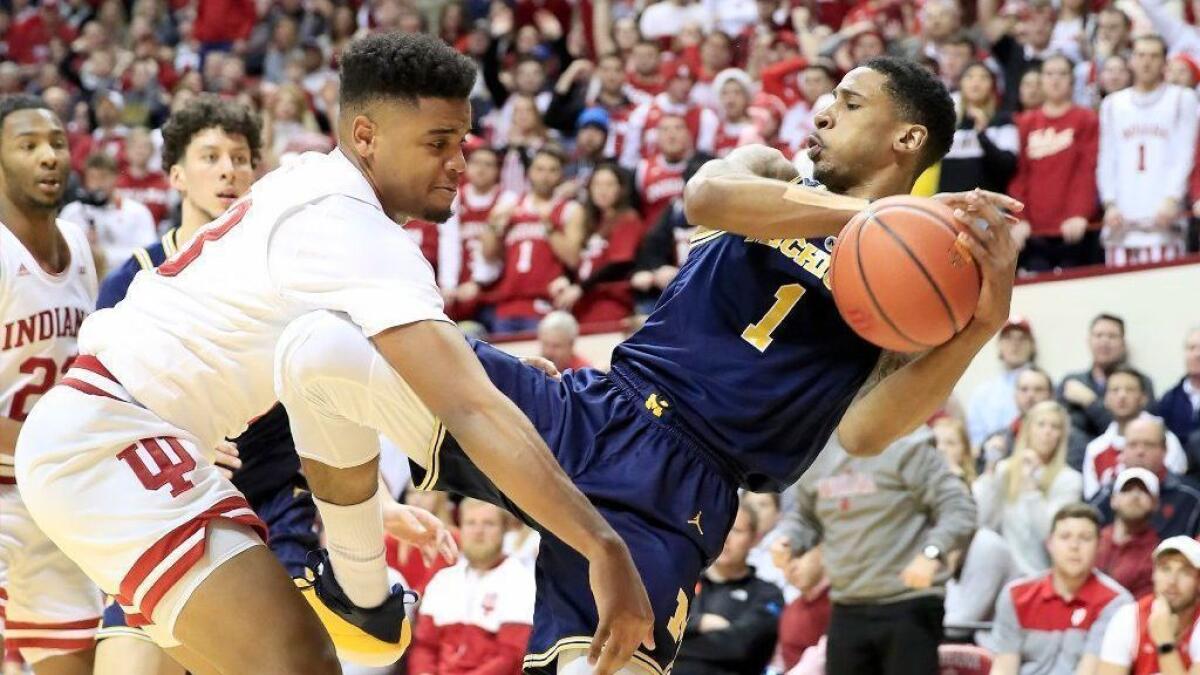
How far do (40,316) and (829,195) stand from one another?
127 inches

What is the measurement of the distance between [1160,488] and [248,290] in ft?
20.2

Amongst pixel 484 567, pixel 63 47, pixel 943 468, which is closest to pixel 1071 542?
pixel 943 468

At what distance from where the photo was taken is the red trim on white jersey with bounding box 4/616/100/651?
6324 millimetres

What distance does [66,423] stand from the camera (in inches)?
173

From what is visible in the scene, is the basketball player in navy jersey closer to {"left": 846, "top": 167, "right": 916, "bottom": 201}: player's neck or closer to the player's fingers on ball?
{"left": 846, "top": 167, "right": 916, "bottom": 201}: player's neck

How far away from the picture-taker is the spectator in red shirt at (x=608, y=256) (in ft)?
42.7

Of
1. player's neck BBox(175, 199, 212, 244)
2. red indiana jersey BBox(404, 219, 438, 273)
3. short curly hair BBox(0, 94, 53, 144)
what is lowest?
red indiana jersey BBox(404, 219, 438, 273)

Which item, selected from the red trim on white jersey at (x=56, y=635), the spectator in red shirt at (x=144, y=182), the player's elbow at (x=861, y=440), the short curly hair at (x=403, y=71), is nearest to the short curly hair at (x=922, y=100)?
the player's elbow at (x=861, y=440)

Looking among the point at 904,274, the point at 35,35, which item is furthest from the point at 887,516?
the point at 35,35

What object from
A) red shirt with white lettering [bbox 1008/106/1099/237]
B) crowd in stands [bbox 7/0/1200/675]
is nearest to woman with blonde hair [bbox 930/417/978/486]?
crowd in stands [bbox 7/0/1200/675]

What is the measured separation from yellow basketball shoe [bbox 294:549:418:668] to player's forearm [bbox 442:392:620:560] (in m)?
1.14

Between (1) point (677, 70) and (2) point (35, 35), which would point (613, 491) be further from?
(2) point (35, 35)

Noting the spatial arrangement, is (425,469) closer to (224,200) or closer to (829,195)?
(829,195)

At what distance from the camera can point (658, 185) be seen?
43.3 ft
